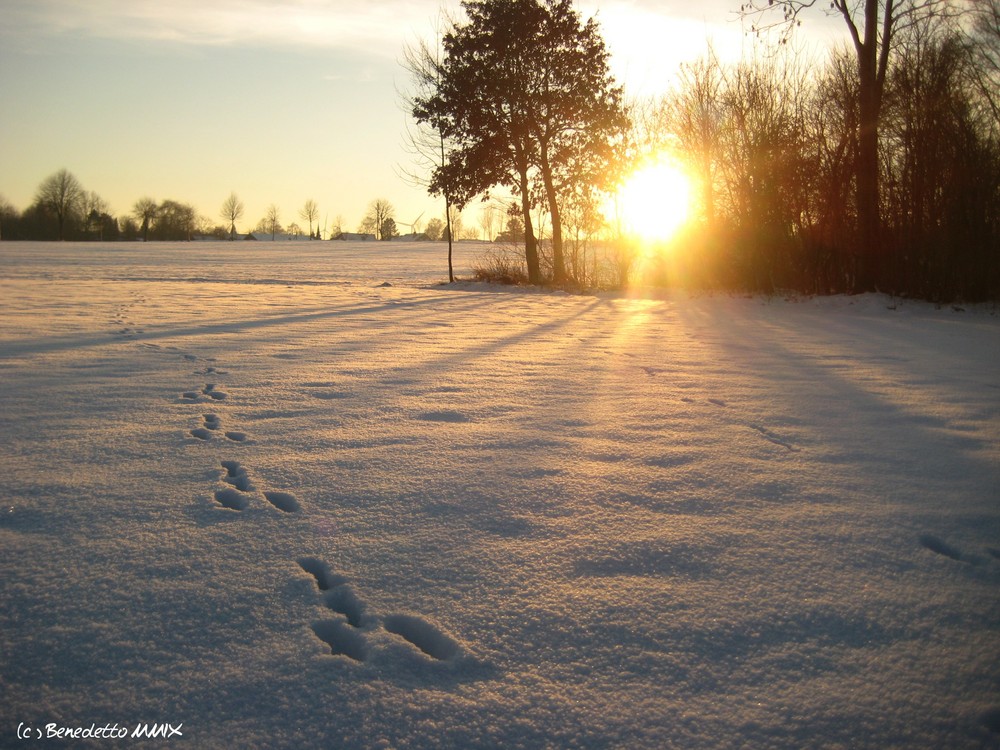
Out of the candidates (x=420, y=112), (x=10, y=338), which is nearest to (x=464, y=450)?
(x=10, y=338)

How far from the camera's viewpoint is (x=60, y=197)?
59.4 meters

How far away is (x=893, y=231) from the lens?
9945 millimetres

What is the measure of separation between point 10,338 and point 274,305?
4.58 metres

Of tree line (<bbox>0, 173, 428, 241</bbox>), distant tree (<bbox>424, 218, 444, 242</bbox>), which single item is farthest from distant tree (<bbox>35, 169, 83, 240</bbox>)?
distant tree (<bbox>424, 218, 444, 242</bbox>)

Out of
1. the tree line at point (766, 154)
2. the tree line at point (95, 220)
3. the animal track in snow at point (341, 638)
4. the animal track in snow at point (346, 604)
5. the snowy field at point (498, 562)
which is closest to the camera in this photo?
the snowy field at point (498, 562)

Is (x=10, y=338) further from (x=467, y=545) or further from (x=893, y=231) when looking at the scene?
(x=893, y=231)

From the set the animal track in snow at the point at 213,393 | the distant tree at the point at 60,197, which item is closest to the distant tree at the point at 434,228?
the distant tree at the point at 60,197

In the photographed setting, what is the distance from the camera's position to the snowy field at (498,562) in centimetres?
121

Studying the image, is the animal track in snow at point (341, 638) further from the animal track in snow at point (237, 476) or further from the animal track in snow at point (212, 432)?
the animal track in snow at point (212, 432)

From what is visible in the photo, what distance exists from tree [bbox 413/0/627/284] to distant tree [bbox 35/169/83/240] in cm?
5863

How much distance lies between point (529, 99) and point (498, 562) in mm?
15186

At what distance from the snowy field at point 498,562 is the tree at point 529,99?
12.6 meters

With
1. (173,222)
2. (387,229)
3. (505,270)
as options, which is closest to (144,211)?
(173,222)

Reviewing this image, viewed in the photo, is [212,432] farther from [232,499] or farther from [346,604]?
[346,604]
